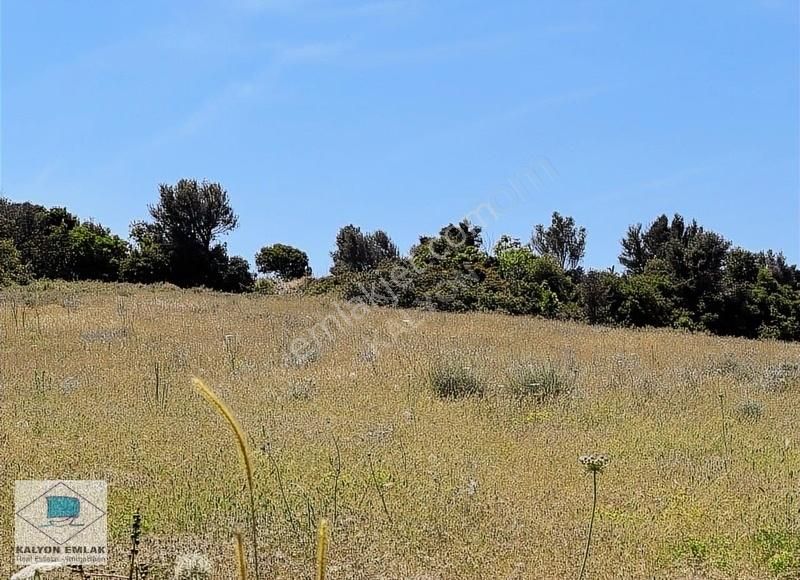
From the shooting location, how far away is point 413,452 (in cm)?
588

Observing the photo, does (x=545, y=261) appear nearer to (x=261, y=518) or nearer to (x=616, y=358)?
(x=616, y=358)

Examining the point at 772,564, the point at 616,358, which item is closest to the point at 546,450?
the point at 772,564

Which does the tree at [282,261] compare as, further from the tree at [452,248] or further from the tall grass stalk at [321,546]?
the tall grass stalk at [321,546]

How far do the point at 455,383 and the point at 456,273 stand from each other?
15294 millimetres

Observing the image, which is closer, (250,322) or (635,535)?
(635,535)

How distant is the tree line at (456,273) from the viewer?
22.6 meters

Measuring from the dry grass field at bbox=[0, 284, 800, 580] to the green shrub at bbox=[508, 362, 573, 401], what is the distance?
0.23 ft

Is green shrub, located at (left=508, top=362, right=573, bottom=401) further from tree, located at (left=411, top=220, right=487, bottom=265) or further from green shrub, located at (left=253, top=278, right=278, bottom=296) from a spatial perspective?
green shrub, located at (left=253, top=278, right=278, bottom=296)

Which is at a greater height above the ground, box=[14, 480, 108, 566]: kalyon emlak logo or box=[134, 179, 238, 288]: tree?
box=[134, 179, 238, 288]: tree

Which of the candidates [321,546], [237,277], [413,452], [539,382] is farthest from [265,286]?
[321,546]

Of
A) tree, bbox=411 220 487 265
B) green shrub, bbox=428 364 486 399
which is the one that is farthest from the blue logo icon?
tree, bbox=411 220 487 265

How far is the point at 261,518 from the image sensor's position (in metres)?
4.45

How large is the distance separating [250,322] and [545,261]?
16.0m

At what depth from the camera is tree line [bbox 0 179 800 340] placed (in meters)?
22.6
